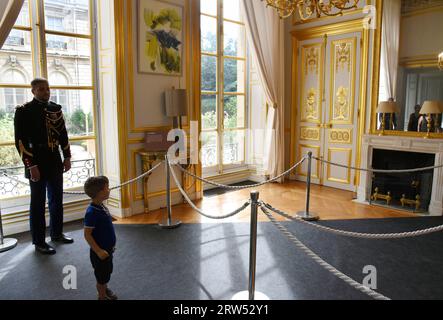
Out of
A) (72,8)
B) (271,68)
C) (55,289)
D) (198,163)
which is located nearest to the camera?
(55,289)

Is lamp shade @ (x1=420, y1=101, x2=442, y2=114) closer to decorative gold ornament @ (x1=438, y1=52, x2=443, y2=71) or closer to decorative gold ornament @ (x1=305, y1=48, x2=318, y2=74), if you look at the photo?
decorative gold ornament @ (x1=438, y1=52, x2=443, y2=71)

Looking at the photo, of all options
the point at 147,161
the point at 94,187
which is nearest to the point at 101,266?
the point at 94,187

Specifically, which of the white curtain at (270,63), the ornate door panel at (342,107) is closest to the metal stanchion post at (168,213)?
the white curtain at (270,63)

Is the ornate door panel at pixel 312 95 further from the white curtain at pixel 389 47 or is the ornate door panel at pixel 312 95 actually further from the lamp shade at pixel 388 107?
the lamp shade at pixel 388 107

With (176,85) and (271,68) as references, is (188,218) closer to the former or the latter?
(176,85)

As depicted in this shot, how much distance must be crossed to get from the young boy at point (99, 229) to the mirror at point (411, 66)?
4396 mm

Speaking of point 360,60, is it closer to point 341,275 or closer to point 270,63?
point 270,63

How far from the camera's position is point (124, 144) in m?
4.49

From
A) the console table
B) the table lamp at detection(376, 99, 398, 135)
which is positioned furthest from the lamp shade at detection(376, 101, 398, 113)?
the console table

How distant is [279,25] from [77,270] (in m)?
→ 5.23

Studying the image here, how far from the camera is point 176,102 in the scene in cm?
467

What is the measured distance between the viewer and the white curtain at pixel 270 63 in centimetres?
609

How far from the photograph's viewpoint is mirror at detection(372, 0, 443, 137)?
16.3 ft
